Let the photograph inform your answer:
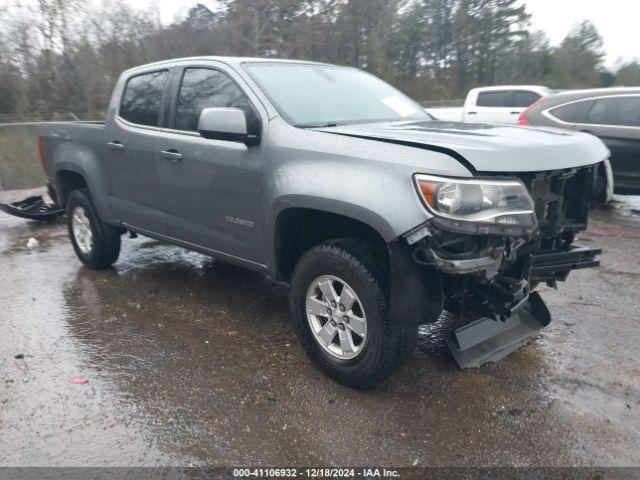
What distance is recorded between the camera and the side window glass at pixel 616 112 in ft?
24.7

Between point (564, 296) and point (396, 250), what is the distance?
8.69 feet

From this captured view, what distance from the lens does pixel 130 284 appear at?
5.29 m

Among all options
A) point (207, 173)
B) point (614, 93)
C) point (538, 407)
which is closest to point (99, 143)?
point (207, 173)

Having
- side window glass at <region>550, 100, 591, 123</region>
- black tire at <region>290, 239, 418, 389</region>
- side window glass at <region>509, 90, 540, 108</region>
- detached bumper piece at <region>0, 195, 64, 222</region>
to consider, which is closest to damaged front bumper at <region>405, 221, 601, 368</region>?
black tire at <region>290, 239, 418, 389</region>

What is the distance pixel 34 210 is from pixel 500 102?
A: 10144 mm

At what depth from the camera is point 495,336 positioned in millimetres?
3654

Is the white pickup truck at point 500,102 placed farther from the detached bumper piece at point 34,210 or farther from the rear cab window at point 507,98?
the detached bumper piece at point 34,210

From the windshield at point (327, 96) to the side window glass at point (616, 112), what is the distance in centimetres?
441

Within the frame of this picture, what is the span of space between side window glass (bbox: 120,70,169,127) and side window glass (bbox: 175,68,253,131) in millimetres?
317

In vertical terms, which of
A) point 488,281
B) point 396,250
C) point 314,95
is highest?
point 314,95

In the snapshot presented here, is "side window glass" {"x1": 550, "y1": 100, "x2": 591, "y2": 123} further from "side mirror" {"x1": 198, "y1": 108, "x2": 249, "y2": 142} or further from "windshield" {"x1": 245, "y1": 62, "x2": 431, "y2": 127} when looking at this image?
"side mirror" {"x1": 198, "y1": 108, "x2": 249, "y2": 142}

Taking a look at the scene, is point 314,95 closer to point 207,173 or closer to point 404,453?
point 207,173

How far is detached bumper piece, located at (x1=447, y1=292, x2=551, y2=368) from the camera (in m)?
3.46

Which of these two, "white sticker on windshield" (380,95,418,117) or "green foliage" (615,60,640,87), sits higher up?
"white sticker on windshield" (380,95,418,117)
